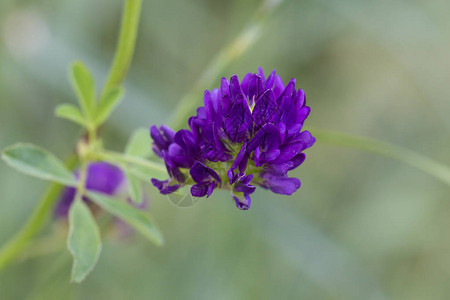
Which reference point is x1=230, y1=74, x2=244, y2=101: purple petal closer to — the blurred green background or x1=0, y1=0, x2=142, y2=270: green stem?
x1=0, y1=0, x2=142, y2=270: green stem

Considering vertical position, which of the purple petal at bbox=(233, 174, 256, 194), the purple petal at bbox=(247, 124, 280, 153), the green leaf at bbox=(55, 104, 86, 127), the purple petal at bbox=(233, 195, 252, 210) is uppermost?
the purple petal at bbox=(247, 124, 280, 153)

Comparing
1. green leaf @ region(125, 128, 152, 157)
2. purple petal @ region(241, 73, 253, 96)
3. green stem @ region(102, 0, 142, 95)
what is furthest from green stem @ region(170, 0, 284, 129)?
purple petal @ region(241, 73, 253, 96)

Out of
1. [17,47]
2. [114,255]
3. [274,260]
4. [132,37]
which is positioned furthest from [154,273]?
[132,37]

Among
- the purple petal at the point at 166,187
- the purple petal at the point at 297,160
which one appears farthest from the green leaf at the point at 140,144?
the purple petal at the point at 297,160

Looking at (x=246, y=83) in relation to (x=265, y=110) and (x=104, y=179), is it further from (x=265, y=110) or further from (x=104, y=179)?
(x=104, y=179)

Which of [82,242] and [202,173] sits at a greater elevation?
[202,173]

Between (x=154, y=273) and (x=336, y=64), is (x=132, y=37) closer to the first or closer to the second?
(x=154, y=273)

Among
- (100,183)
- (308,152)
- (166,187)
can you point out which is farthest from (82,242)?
(308,152)

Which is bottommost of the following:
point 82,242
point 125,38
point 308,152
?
point 82,242
